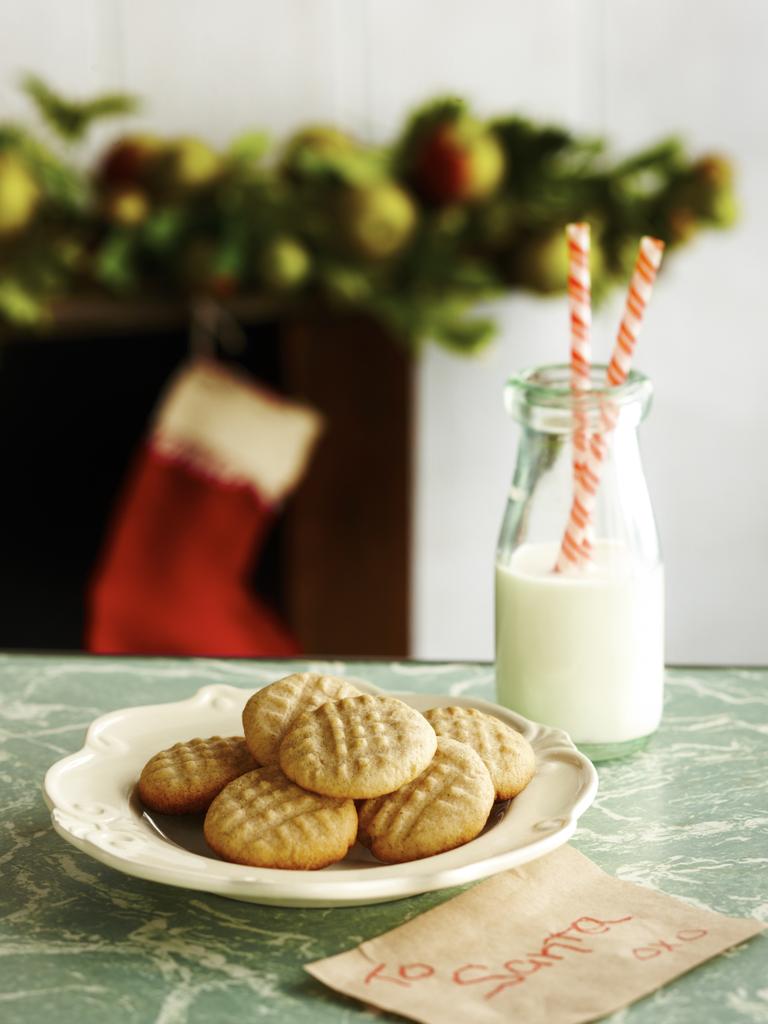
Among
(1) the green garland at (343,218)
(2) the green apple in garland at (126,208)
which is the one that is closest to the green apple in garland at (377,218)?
(1) the green garland at (343,218)

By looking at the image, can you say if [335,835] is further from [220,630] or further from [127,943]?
[220,630]

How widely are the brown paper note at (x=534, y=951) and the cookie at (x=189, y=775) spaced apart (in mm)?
124

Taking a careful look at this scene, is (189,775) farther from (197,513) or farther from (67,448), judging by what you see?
(67,448)

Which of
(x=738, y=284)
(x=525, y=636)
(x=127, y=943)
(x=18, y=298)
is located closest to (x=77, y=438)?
(x=18, y=298)

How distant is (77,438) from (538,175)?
0.80m

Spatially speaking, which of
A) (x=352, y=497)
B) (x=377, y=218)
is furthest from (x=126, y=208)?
(x=352, y=497)

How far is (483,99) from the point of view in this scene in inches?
87.7

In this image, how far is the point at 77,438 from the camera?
2180 millimetres

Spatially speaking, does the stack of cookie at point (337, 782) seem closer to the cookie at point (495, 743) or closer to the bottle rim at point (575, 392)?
the cookie at point (495, 743)

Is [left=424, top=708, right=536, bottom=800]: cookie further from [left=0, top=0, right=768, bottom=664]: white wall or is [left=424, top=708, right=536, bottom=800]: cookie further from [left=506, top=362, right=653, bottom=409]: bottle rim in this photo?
[left=0, top=0, right=768, bottom=664]: white wall

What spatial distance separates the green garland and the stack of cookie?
1.18 meters

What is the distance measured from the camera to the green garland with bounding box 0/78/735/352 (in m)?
1.85

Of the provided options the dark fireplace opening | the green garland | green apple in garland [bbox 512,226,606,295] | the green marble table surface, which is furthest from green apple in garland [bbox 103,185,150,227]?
the green marble table surface

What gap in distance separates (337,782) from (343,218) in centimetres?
128
